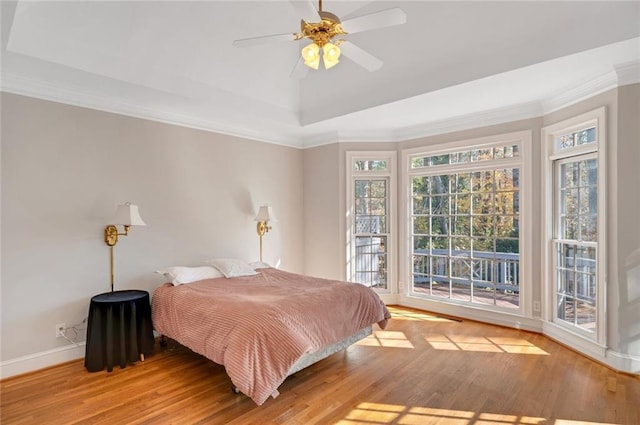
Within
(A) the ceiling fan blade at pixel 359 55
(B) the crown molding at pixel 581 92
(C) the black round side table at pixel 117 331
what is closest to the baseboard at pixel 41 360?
(C) the black round side table at pixel 117 331

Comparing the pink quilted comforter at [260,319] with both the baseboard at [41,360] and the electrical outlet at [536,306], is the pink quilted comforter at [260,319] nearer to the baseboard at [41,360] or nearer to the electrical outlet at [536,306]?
the baseboard at [41,360]

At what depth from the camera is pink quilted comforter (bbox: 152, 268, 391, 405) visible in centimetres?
239

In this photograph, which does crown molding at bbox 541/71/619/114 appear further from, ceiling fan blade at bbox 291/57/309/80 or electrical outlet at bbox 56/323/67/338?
electrical outlet at bbox 56/323/67/338

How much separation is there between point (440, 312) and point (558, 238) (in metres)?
1.74

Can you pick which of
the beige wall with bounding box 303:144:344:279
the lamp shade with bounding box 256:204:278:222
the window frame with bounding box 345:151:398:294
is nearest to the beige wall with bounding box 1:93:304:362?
the lamp shade with bounding box 256:204:278:222

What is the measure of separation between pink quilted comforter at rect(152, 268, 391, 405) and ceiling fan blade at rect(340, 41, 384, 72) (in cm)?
194

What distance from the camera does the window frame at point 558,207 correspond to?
317cm

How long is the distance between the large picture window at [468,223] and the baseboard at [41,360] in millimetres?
4076

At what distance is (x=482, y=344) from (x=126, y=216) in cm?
383

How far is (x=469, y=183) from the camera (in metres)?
4.54

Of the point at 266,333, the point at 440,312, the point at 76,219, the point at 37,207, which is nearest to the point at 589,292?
the point at 440,312

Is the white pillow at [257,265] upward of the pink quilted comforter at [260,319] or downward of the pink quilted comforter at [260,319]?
upward

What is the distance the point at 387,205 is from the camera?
5.19 metres

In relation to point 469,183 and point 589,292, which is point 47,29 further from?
→ point 589,292
